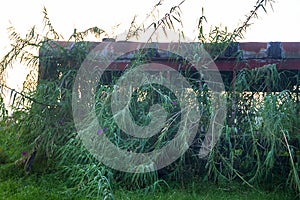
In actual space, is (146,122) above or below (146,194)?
above

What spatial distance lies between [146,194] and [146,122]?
683 mm

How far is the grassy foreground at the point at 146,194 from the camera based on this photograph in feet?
9.27

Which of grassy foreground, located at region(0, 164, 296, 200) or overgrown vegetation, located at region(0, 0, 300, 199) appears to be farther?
overgrown vegetation, located at region(0, 0, 300, 199)

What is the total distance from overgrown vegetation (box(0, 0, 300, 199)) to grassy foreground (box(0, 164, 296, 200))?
0.21ft

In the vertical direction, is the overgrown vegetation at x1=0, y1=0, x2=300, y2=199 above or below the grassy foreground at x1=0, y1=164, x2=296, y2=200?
above

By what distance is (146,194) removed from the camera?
2848 millimetres

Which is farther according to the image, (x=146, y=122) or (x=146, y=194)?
(x=146, y=122)

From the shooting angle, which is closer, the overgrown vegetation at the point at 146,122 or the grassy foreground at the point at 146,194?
the grassy foreground at the point at 146,194

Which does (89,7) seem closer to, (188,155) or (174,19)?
(174,19)

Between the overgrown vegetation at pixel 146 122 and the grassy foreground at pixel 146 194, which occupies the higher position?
the overgrown vegetation at pixel 146 122

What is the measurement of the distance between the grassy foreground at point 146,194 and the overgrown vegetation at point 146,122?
0.06m

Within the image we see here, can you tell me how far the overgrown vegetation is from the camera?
2.94 metres

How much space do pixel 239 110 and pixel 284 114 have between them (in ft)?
1.72

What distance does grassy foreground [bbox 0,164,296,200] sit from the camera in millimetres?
2826
